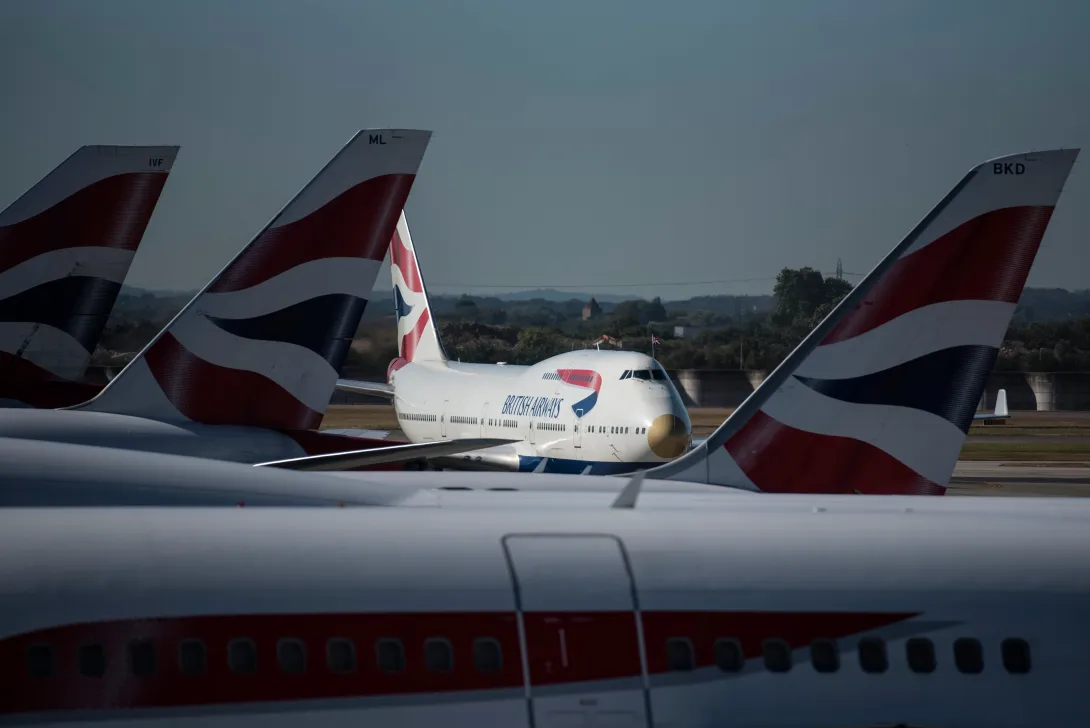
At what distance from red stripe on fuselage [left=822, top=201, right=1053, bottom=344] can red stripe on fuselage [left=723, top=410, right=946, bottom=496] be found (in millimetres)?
1218

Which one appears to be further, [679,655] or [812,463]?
[812,463]

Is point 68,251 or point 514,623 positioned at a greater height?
point 68,251

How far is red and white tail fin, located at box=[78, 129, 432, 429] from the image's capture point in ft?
57.3

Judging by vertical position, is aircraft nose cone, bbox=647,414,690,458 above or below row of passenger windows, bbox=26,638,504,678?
above

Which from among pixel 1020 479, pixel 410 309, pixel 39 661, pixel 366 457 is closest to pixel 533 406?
pixel 410 309

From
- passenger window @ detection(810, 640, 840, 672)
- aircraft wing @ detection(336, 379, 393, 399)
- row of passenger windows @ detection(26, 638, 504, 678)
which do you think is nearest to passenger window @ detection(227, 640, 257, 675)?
row of passenger windows @ detection(26, 638, 504, 678)

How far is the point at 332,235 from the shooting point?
59.9ft

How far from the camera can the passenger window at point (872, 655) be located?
26.1 ft

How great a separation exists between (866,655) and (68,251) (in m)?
16.5

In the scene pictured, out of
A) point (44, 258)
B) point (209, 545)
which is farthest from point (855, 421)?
point (44, 258)

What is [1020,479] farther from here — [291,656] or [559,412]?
[291,656]

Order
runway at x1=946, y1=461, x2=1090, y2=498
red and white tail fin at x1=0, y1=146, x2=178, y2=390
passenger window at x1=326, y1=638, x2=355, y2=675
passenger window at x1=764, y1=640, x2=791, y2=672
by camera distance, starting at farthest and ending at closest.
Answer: runway at x1=946, y1=461, x2=1090, y2=498 → red and white tail fin at x1=0, y1=146, x2=178, y2=390 → passenger window at x1=764, y1=640, x2=791, y2=672 → passenger window at x1=326, y1=638, x2=355, y2=675

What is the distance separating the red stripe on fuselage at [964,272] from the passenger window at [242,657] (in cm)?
879

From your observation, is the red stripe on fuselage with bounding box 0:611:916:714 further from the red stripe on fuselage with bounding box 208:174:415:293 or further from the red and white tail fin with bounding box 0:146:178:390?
the red and white tail fin with bounding box 0:146:178:390
